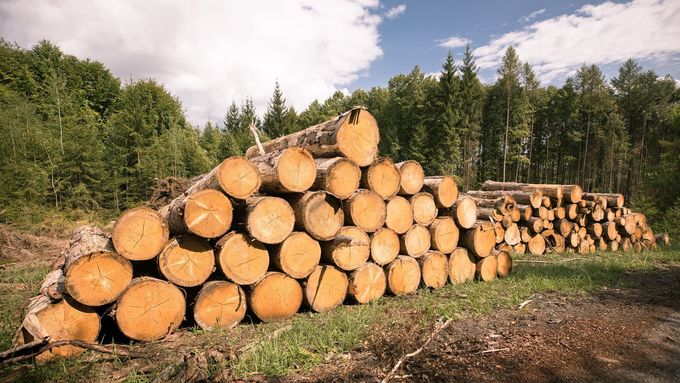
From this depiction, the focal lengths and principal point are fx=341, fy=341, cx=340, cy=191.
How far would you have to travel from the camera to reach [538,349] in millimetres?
3541

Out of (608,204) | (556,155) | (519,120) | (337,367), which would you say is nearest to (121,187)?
(337,367)

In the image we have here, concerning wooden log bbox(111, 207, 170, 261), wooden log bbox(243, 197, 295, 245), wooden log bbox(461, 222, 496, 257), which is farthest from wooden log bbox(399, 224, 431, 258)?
wooden log bbox(111, 207, 170, 261)

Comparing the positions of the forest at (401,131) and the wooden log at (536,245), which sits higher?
the forest at (401,131)

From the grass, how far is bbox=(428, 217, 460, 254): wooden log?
2.29 ft

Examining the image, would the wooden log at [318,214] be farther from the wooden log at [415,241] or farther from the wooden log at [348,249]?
the wooden log at [415,241]

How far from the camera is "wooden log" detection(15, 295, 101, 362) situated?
3.24 meters

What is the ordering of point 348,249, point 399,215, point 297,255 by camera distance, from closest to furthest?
point 297,255 → point 348,249 → point 399,215

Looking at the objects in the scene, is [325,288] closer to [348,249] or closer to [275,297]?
[348,249]

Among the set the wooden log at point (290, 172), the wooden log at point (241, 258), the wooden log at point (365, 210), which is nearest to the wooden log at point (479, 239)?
the wooden log at point (365, 210)

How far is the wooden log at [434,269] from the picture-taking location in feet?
18.9

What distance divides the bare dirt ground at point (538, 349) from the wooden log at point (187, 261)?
185 cm

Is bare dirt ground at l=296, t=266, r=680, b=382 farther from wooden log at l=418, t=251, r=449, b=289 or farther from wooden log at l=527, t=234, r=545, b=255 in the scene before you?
wooden log at l=527, t=234, r=545, b=255

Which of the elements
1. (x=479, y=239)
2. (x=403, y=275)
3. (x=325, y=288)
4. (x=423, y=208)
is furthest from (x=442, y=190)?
(x=325, y=288)

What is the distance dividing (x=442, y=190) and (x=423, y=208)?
0.51 metres
